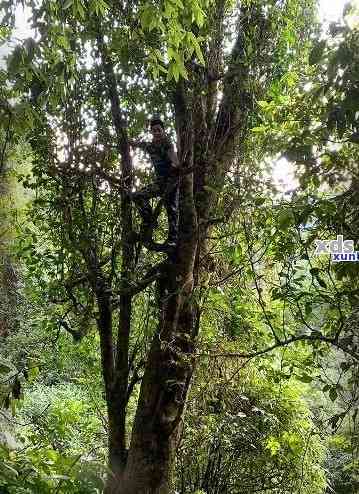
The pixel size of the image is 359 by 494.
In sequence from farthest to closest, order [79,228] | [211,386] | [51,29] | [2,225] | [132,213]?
[2,225] < [211,386] < [132,213] < [79,228] < [51,29]

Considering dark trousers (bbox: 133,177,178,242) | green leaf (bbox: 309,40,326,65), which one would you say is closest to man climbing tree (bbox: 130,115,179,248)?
dark trousers (bbox: 133,177,178,242)

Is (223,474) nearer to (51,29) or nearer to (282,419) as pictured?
(282,419)

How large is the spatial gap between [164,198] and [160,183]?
10 centimetres

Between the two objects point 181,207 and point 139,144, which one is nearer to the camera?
point 181,207

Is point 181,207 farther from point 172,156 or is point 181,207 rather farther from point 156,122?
point 156,122

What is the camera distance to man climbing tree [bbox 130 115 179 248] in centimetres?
312

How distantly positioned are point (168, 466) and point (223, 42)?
2.65m

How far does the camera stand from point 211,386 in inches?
151

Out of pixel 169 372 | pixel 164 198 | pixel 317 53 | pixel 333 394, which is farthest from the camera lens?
pixel 164 198

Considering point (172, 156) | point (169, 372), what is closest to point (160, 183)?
point (172, 156)

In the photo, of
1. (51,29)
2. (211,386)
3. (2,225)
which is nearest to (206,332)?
(211,386)

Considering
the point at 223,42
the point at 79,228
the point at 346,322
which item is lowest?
the point at 346,322

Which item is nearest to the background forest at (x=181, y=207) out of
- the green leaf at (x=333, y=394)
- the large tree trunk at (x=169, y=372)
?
the large tree trunk at (x=169, y=372)

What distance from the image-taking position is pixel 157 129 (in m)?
3.20
